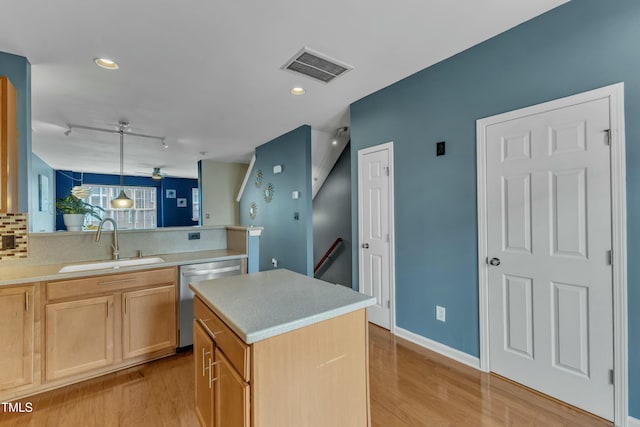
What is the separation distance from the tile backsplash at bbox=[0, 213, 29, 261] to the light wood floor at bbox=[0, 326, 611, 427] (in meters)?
1.10

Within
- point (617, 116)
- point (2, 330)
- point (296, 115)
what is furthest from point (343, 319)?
point (296, 115)

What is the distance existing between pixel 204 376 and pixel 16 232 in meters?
2.13

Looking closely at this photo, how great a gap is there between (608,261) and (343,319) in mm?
1693

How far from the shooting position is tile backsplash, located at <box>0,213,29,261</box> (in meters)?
2.24

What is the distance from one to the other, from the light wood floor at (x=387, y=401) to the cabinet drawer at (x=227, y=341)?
2.83 feet

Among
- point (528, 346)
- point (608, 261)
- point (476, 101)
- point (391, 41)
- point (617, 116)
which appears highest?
point (391, 41)

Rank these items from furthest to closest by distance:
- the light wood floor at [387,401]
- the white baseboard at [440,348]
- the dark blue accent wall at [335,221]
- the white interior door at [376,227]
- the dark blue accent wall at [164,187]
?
the dark blue accent wall at [164,187] → the dark blue accent wall at [335,221] → the white interior door at [376,227] → the white baseboard at [440,348] → the light wood floor at [387,401]

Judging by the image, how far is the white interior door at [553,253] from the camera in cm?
172

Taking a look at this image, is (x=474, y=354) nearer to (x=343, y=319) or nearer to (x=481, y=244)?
(x=481, y=244)

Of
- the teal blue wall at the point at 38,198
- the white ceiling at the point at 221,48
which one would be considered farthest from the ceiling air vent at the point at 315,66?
the teal blue wall at the point at 38,198

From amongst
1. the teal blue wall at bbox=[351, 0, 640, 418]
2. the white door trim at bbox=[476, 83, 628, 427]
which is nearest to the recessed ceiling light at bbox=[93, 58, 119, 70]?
the teal blue wall at bbox=[351, 0, 640, 418]

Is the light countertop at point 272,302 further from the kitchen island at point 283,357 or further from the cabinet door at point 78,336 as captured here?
the cabinet door at point 78,336

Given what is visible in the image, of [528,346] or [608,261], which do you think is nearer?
[608,261]

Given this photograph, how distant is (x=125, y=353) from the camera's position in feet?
7.55
